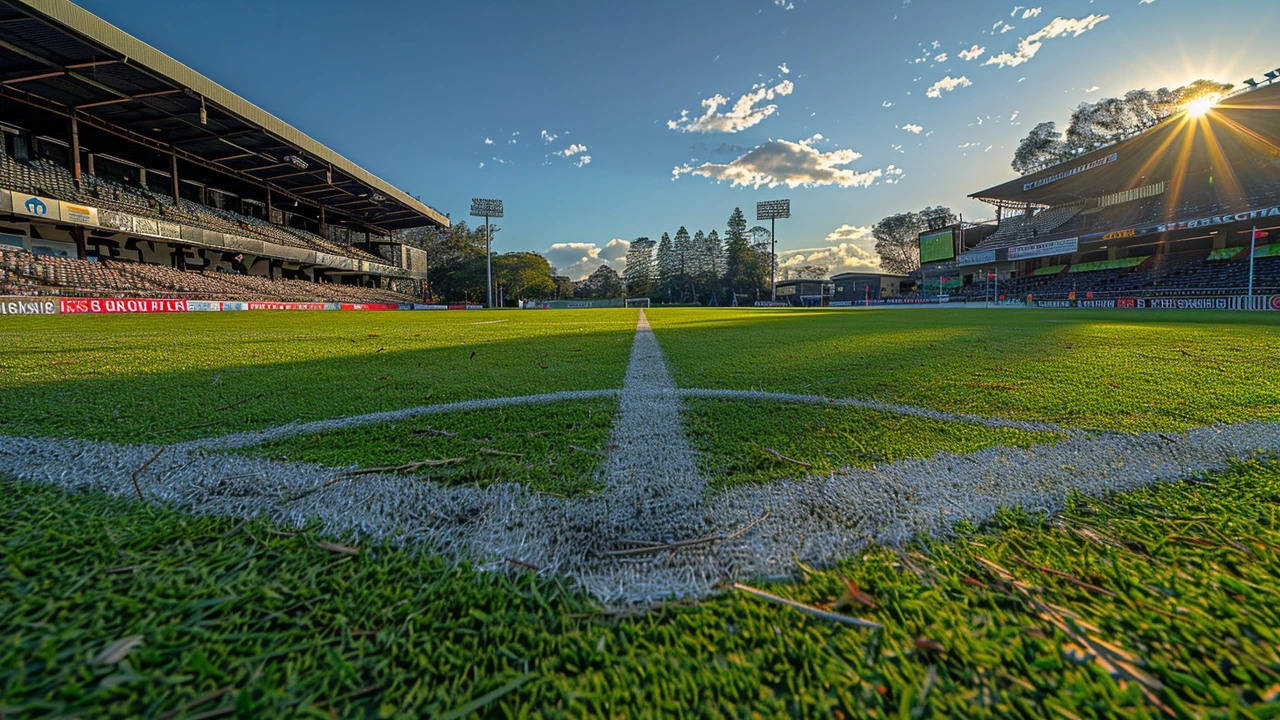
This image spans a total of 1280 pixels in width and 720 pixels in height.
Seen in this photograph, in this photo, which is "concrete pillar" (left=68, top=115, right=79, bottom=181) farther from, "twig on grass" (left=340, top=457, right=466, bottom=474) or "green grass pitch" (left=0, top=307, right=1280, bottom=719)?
"twig on grass" (left=340, top=457, right=466, bottom=474)

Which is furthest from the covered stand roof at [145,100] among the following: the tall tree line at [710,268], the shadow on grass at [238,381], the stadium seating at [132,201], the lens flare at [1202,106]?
the lens flare at [1202,106]

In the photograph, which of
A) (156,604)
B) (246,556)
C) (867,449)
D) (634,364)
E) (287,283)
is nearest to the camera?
(156,604)

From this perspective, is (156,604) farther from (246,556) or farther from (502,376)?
(502,376)

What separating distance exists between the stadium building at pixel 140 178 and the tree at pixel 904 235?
5117cm

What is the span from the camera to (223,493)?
101 cm

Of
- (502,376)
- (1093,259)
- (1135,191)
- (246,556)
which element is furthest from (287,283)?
(1135,191)

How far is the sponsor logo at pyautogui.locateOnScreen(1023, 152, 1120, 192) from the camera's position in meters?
28.2

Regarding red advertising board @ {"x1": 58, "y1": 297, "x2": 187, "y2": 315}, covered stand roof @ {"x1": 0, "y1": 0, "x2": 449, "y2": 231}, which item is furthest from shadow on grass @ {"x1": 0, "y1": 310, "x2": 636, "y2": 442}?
covered stand roof @ {"x1": 0, "y1": 0, "x2": 449, "y2": 231}

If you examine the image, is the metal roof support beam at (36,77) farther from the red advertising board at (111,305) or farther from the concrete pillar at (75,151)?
the red advertising board at (111,305)

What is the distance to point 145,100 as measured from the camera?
1638cm

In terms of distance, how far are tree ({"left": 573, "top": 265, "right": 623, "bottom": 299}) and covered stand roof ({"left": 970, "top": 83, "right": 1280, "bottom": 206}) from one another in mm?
45576

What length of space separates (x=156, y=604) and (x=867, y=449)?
58.7 inches

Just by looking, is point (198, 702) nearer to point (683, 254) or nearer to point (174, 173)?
point (174, 173)

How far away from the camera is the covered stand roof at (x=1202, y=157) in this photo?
931 inches
